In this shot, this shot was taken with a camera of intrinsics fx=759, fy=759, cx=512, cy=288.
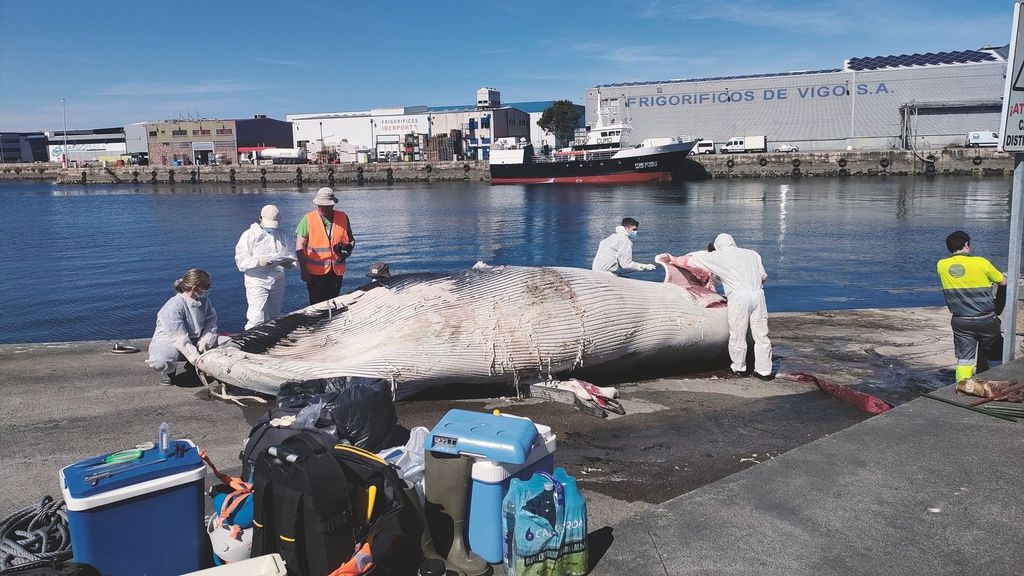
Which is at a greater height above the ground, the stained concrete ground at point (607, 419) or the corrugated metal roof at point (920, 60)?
the corrugated metal roof at point (920, 60)

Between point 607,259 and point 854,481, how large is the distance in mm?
6556

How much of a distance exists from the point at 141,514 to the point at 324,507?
0.79 m

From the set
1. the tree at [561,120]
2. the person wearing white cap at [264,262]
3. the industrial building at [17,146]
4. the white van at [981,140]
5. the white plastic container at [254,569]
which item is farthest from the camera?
the industrial building at [17,146]

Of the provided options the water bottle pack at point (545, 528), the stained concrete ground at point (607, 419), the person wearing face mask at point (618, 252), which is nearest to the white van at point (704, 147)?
the person wearing face mask at point (618, 252)

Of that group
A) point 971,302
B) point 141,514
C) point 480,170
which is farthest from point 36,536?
point 480,170

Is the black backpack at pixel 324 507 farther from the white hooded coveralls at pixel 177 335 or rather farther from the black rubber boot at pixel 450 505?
the white hooded coveralls at pixel 177 335

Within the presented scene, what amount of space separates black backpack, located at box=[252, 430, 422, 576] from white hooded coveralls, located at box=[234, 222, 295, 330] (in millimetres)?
4484

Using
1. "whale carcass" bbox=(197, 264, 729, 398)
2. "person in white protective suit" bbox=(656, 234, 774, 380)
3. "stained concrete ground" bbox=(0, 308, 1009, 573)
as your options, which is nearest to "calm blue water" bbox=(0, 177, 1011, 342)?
"stained concrete ground" bbox=(0, 308, 1009, 573)

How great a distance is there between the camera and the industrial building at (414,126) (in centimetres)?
9619

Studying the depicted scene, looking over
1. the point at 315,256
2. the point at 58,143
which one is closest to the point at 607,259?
the point at 315,256

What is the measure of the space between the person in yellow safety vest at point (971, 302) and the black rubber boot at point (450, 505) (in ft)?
16.5

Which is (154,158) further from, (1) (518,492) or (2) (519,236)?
(1) (518,492)

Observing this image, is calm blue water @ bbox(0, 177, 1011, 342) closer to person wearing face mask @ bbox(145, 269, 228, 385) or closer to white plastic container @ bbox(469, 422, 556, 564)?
person wearing face mask @ bbox(145, 269, 228, 385)

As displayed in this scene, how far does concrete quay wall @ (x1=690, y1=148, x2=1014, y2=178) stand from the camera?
59.4m
